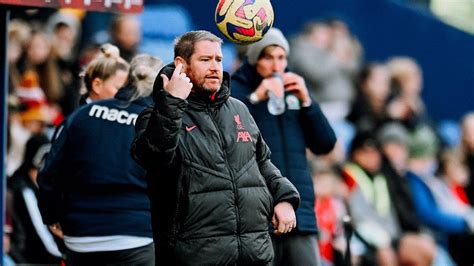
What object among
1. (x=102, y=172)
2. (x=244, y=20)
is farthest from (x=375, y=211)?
(x=244, y=20)

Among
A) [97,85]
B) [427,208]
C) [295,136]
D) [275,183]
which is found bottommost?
[427,208]

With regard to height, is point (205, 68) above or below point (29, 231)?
A: above

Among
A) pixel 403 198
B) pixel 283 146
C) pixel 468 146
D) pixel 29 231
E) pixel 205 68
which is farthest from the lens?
pixel 468 146

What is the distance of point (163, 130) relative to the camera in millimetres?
7195

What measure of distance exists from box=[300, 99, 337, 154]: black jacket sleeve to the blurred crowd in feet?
4.64

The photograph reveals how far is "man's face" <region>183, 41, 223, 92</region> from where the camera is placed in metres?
7.55

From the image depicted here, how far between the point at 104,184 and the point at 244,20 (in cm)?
157

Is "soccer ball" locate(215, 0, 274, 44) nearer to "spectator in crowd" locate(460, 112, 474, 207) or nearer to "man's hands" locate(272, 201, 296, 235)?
"man's hands" locate(272, 201, 296, 235)

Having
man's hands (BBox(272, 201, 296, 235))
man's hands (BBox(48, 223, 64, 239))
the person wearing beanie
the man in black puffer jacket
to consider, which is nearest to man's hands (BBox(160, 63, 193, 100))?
the man in black puffer jacket

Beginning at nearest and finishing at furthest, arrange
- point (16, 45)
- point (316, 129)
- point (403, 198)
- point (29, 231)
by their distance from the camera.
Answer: point (316, 129)
point (29, 231)
point (16, 45)
point (403, 198)

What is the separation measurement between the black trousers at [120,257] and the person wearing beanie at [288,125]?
872 millimetres

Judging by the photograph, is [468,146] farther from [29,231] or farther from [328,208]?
[29,231]

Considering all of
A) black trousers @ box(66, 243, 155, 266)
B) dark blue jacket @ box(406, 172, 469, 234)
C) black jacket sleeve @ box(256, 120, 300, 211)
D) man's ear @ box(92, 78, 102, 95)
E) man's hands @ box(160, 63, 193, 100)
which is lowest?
dark blue jacket @ box(406, 172, 469, 234)

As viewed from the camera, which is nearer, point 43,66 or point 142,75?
point 142,75
